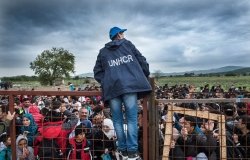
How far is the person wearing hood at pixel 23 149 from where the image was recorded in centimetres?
597

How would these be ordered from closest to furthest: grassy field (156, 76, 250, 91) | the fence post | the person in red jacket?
the fence post
the person in red jacket
grassy field (156, 76, 250, 91)

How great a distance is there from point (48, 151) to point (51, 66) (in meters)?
77.9

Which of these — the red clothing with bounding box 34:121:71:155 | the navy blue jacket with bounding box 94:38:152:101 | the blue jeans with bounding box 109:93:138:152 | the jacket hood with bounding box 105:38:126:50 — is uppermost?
the jacket hood with bounding box 105:38:126:50

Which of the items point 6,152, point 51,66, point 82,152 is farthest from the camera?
point 51,66

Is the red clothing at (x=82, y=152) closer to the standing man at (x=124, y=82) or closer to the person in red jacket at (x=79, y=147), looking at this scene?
the person in red jacket at (x=79, y=147)

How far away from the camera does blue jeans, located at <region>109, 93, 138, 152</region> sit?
4.67 m

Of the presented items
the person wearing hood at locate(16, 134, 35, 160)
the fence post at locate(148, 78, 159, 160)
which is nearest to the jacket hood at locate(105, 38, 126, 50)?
the fence post at locate(148, 78, 159, 160)

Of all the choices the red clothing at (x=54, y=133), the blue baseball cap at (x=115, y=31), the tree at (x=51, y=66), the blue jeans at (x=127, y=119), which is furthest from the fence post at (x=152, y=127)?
the tree at (x=51, y=66)

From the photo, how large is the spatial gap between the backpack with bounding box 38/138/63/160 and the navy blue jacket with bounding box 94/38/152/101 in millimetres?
1910

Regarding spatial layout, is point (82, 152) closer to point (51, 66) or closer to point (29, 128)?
point (29, 128)

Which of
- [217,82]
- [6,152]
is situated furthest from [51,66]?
[6,152]

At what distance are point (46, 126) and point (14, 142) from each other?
76 centimetres

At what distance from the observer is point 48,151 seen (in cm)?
616

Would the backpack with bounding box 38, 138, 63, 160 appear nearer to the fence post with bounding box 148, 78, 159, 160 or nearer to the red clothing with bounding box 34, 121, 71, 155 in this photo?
the red clothing with bounding box 34, 121, 71, 155
